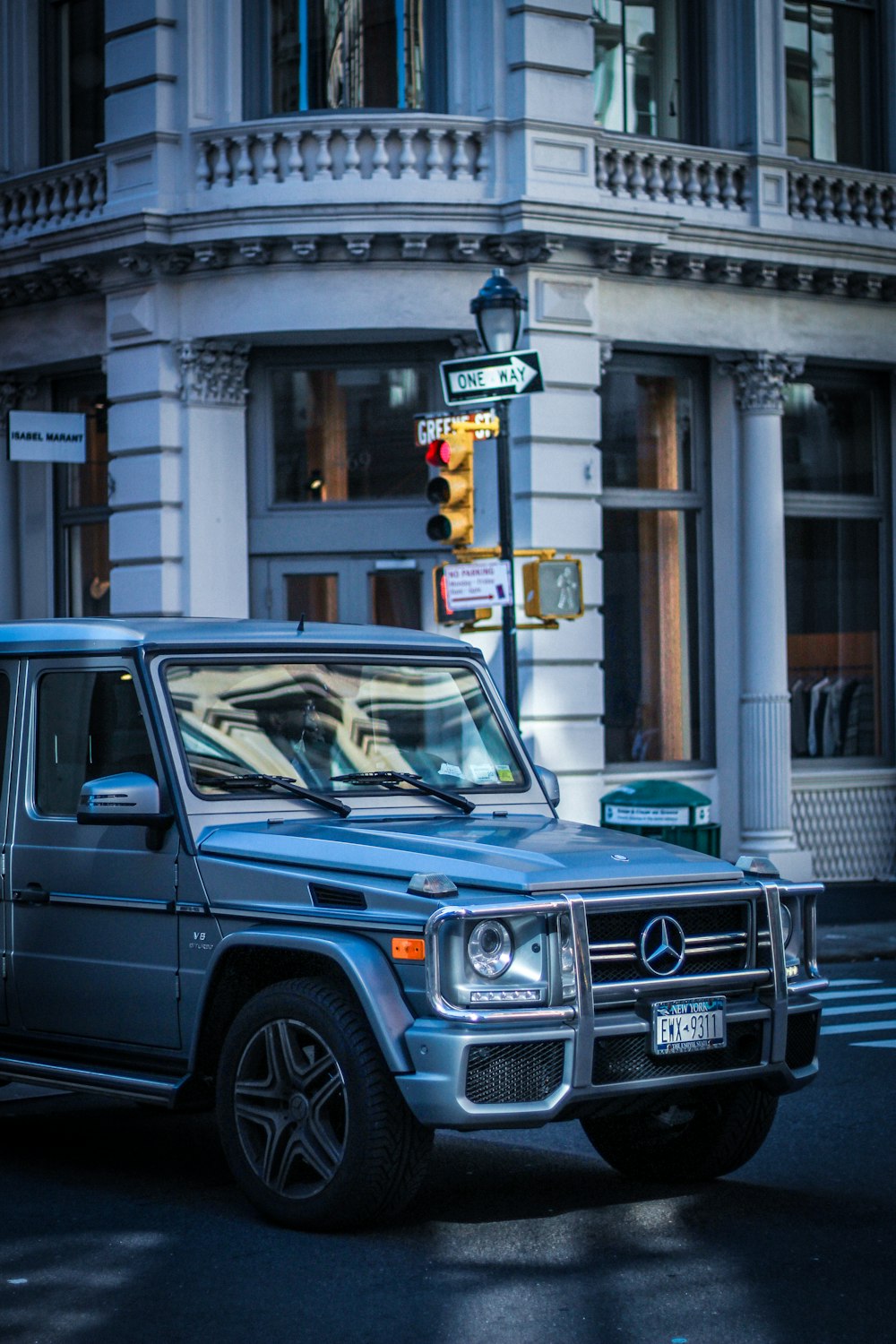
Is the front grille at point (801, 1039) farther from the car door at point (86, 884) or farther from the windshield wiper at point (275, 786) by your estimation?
the car door at point (86, 884)

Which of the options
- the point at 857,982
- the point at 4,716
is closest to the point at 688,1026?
the point at 4,716

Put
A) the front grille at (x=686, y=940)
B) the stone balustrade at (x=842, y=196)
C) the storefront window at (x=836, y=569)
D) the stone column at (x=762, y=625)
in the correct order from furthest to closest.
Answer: the storefront window at (x=836, y=569) < the stone balustrade at (x=842, y=196) < the stone column at (x=762, y=625) < the front grille at (x=686, y=940)

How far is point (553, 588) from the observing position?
51.9 feet

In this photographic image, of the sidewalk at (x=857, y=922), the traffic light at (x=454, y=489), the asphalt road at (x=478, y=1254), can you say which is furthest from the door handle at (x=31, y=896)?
the sidewalk at (x=857, y=922)

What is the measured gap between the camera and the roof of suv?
25.9 ft

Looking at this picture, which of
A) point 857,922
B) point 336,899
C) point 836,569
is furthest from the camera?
point 836,569

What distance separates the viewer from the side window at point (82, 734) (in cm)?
780

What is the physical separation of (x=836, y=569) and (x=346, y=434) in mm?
5390

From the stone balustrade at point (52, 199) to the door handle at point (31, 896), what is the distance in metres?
12.0

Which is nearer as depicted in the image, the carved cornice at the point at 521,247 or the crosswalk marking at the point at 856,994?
the crosswalk marking at the point at 856,994


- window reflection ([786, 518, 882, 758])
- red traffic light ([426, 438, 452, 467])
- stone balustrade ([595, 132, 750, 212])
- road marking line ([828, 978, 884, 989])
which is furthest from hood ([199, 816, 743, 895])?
window reflection ([786, 518, 882, 758])

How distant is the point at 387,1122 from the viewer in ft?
21.2

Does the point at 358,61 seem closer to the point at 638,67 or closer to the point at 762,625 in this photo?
the point at 638,67

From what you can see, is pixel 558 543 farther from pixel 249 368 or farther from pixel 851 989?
pixel 851 989
